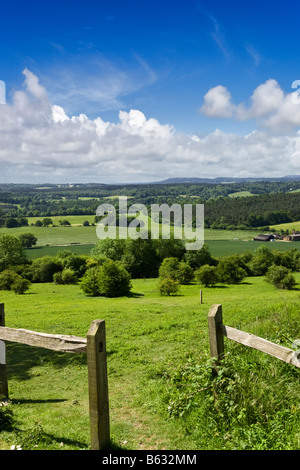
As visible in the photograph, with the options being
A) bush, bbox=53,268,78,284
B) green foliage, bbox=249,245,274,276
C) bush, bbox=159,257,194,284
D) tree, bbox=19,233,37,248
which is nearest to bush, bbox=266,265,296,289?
bush, bbox=159,257,194,284

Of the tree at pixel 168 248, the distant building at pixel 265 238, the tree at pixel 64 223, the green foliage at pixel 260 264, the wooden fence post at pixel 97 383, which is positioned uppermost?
the wooden fence post at pixel 97 383

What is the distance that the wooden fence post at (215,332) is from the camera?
5430 mm

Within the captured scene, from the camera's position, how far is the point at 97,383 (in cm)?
441

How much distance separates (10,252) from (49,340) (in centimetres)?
→ 6493

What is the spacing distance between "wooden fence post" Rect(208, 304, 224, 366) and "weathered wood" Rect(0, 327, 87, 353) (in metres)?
2.01

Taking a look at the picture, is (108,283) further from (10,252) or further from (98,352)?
(98,352)

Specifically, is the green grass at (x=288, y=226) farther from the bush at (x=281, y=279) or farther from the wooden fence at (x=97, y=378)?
the wooden fence at (x=97, y=378)

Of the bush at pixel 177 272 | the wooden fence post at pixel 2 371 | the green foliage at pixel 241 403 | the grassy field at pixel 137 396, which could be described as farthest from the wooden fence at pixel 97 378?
the bush at pixel 177 272

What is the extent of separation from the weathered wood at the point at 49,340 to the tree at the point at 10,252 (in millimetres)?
61675

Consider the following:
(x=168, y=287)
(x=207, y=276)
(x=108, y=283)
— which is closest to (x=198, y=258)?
(x=207, y=276)

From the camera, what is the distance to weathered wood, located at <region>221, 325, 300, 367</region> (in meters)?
4.64
